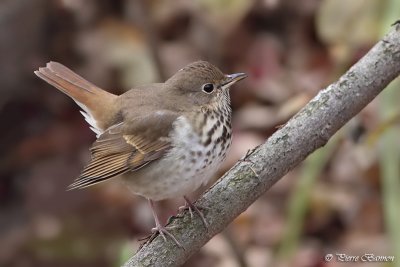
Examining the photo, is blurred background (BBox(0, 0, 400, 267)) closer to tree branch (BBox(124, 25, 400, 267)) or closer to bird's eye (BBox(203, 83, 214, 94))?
bird's eye (BBox(203, 83, 214, 94))

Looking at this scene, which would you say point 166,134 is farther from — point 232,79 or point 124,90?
point 124,90

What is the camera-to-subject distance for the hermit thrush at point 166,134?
2.44 meters

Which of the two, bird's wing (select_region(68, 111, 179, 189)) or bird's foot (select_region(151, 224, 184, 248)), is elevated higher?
bird's wing (select_region(68, 111, 179, 189))

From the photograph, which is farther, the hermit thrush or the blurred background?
the blurred background

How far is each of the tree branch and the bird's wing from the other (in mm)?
345

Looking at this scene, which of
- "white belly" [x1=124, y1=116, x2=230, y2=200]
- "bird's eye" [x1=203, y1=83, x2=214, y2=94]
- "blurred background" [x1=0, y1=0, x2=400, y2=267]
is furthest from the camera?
"blurred background" [x1=0, y1=0, x2=400, y2=267]

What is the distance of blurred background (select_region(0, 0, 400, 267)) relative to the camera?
411 cm

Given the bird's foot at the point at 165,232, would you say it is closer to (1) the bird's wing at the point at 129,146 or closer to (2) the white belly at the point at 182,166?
(2) the white belly at the point at 182,166

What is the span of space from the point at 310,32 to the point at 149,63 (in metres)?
1.14

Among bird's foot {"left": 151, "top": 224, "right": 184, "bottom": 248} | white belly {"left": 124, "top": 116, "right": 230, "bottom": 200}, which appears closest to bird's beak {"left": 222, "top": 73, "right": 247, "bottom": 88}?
white belly {"left": 124, "top": 116, "right": 230, "bottom": 200}

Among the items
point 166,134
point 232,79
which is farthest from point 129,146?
point 232,79

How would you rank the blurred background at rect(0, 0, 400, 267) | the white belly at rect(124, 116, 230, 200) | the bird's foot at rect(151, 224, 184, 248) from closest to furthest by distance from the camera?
the bird's foot at rect(151, 224, 184, 248)
the white belly at rect(124, 116, 230, 200)
the blurred background at rect(0, 0, 400, 267)

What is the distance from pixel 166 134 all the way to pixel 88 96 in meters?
0.37

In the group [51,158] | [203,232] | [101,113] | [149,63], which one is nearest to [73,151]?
[51,158]
